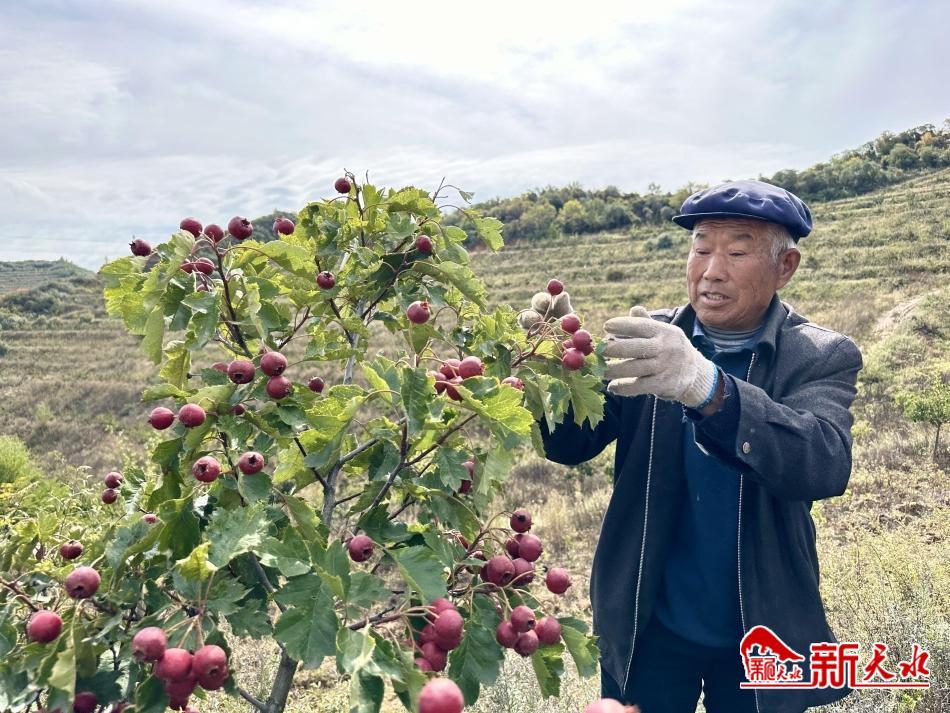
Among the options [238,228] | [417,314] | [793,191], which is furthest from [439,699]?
[793,191]

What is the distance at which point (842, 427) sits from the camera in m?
2.11

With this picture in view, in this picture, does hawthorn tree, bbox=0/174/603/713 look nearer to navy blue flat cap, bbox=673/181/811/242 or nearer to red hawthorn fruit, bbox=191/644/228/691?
red hawthorn fruit, bbox=191/644/228/691

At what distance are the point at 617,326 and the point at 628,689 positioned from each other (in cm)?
146

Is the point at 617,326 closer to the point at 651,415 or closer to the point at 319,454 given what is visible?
the point at 651,415

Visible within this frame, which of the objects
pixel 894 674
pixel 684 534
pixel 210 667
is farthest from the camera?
pixel 894 674

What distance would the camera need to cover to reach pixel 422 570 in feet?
4.42

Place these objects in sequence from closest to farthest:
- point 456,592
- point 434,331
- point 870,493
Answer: point 456,592
point 434,331
point 870,493

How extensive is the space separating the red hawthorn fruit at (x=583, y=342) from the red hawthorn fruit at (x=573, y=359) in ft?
0.08

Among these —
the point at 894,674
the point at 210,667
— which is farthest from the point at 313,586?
the point at 894,674

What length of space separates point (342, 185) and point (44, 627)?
4.45ft

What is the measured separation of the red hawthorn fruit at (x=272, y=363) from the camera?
57.8 inches

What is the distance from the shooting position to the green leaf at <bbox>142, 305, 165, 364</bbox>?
1474mm

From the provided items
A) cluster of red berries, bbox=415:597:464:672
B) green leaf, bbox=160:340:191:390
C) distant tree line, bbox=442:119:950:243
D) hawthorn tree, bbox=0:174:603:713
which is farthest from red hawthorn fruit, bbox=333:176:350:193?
distant tree line, bbox=442:119:950:243

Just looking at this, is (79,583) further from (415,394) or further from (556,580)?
(556,580)
